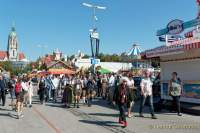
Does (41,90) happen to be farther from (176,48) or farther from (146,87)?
(146,87)

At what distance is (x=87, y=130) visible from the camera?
1342cm

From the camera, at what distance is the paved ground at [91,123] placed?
13422 millimetres

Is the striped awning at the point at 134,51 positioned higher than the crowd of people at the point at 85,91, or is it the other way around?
the striped awning at the point at 134,51

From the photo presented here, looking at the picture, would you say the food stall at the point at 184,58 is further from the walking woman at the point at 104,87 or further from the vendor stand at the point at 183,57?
the walking woman at the point at 104,87

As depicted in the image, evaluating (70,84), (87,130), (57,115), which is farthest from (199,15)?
(87,130)

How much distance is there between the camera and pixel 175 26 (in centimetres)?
2308

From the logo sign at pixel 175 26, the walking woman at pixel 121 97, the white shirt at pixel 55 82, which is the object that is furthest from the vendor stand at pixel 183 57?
the white shirt at pixel 55 82

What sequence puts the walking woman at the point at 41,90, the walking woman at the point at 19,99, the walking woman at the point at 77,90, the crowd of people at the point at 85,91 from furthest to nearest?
the walking woman at the point at 41,90 < the walking woman at the point at 77,90 < the walking woman at the point at 19,99 < the crowd of people at the point at 85,91

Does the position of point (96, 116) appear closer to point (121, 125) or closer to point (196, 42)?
point (121, 125)

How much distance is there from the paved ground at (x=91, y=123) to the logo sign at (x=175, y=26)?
6.22m

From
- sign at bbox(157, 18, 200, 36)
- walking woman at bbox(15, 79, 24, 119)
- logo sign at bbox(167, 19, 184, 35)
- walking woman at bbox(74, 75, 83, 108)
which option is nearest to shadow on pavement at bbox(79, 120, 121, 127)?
walking woman at bbox(15, 79, 24, 119)

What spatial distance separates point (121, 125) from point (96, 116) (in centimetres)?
329

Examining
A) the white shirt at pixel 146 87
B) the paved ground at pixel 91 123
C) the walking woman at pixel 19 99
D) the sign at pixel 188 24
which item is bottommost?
the paved ground at pixel 91 123

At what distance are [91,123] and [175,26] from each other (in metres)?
9.92
